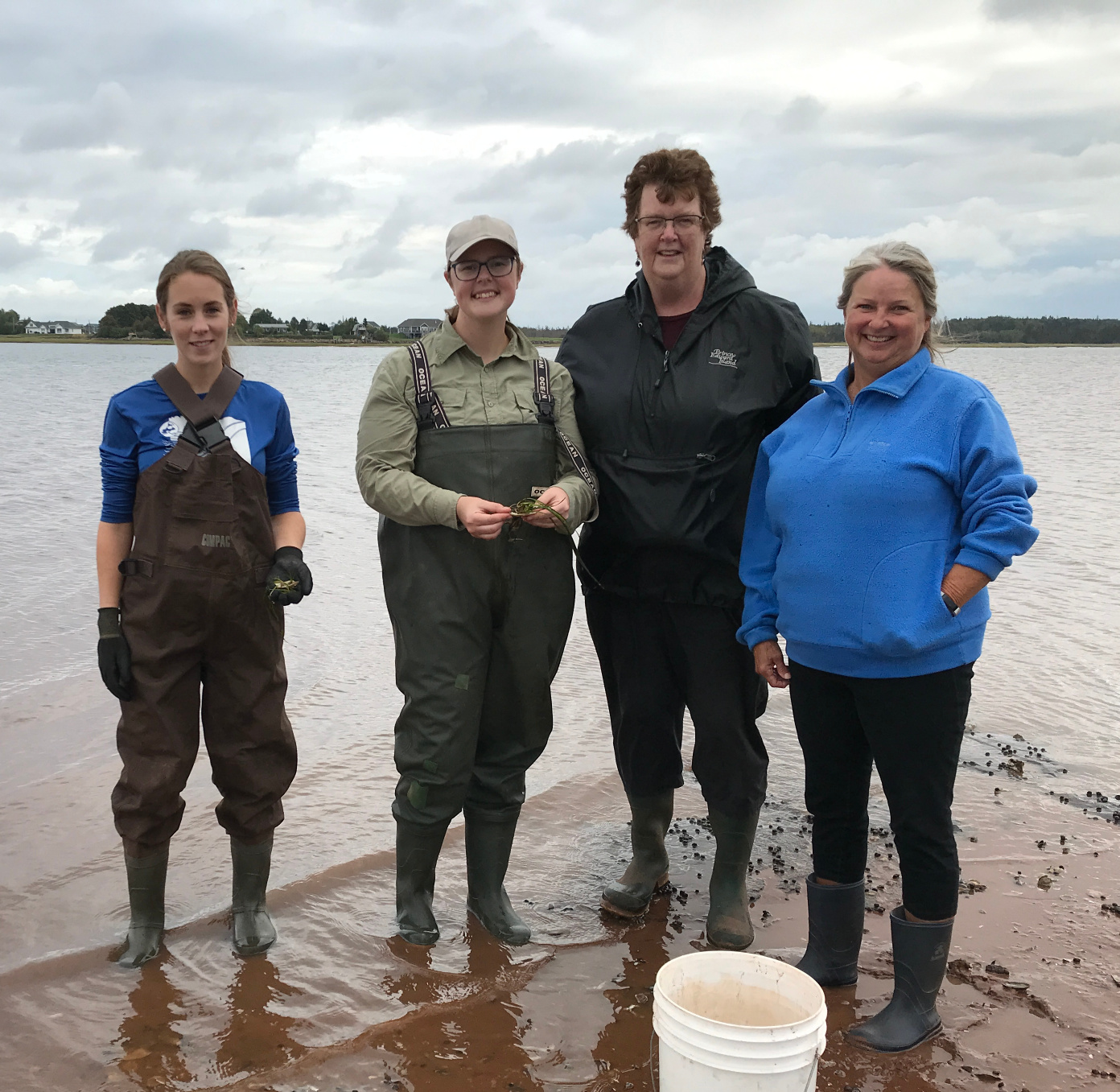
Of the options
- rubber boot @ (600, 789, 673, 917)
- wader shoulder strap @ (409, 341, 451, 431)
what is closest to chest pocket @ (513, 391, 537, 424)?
wader shoulder strap @ (409, 341, 451, 431)

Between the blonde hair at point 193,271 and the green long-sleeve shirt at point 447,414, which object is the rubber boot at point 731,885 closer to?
the green long-sleeve shirt at point 447,414

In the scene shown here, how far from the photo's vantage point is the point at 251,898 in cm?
380

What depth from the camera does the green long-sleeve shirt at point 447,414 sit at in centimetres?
332

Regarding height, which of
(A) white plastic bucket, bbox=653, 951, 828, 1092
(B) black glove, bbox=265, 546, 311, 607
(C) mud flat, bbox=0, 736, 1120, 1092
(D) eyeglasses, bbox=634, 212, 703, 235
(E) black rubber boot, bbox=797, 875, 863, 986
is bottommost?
(C) mud flat, bbox=0, 736, 1120, 1092

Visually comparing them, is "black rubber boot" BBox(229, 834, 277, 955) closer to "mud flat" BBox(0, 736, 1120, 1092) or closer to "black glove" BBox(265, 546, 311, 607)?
"mud flat" BBox(0, 736, 1120, 1092)

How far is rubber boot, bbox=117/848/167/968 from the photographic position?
356cm

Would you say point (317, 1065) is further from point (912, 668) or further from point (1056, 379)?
point (1056, 379)

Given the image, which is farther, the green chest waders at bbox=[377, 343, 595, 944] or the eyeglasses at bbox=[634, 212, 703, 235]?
the eyeglasses at bbox=[634, 212, 703, 235]

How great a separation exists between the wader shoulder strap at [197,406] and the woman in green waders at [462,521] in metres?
0.45

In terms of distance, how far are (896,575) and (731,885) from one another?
1.56m

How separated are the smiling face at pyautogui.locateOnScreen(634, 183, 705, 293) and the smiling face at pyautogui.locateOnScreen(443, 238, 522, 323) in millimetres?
477

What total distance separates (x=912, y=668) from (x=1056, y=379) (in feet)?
203

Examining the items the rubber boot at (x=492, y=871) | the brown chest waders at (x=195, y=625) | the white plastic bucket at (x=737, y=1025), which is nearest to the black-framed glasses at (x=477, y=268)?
the brown chest waders at (x=195, y=625)

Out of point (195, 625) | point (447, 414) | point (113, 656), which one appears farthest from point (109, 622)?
point (447, 414)
